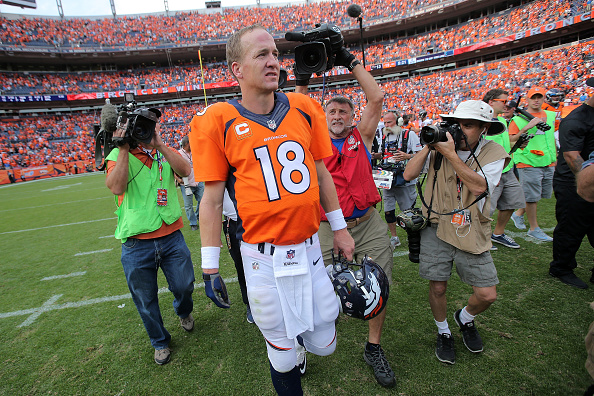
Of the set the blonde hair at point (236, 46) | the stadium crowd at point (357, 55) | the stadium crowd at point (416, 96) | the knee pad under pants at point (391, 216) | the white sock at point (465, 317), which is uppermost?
the stadium crowd at point (357, 55)

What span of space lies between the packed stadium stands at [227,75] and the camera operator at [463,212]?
2039cm

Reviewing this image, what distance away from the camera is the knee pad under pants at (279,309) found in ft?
5.27

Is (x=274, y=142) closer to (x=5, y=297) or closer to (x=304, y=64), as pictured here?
(x=304, y=64)

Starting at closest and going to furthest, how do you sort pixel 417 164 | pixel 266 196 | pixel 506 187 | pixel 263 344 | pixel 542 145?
pixel 266 196 → pixel 417 164 → pixel 263 344 → pixel 506 187 → pixel 542 145

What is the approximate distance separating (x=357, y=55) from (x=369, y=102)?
Result: 3396cm

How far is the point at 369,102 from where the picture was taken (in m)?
2.44

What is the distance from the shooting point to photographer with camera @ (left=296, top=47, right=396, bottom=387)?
8.02ft

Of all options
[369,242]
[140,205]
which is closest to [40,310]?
[140,205]

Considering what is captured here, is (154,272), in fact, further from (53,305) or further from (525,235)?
(525,235)

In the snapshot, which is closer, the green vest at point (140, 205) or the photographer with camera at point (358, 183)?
the photographer with camera at point (358, 183)

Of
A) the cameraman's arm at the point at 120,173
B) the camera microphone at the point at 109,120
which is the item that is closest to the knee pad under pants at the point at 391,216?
the cameraman's arm at the point at 120,173

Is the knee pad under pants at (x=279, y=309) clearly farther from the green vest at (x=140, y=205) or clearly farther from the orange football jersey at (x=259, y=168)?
the green vest at (x=140, y=205)

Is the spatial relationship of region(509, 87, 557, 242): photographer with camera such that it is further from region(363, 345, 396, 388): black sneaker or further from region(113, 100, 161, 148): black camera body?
region(113, 100, 161, 148): black camera body

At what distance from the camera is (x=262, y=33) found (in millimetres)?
1602
